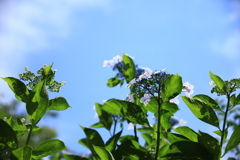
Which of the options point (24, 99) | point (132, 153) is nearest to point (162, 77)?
point (132, 153)

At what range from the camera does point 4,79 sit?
118 cm

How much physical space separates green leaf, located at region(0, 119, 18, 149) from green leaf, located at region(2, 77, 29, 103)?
189 mm

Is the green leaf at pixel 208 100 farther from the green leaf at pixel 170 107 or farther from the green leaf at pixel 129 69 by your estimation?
the green leaf at pixel 129 69

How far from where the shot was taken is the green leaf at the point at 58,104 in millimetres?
1200

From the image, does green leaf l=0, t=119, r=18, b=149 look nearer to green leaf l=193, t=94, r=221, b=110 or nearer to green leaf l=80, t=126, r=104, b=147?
green leaf l=80, t=126, r=104, b=147

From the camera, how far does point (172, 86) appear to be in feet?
3.91

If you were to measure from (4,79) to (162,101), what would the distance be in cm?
70

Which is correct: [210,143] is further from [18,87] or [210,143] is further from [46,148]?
[18,87]

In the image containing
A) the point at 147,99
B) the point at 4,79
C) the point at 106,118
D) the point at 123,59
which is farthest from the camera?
the point at 123,59

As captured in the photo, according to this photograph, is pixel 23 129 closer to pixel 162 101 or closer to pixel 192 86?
pixel 162 101

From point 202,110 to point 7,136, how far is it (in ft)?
2.68

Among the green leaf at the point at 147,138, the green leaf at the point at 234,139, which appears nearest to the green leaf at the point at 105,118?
the green leaf at the point at 147,138

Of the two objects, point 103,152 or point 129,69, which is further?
point 129,69

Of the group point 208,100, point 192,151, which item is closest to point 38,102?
point 192,151
